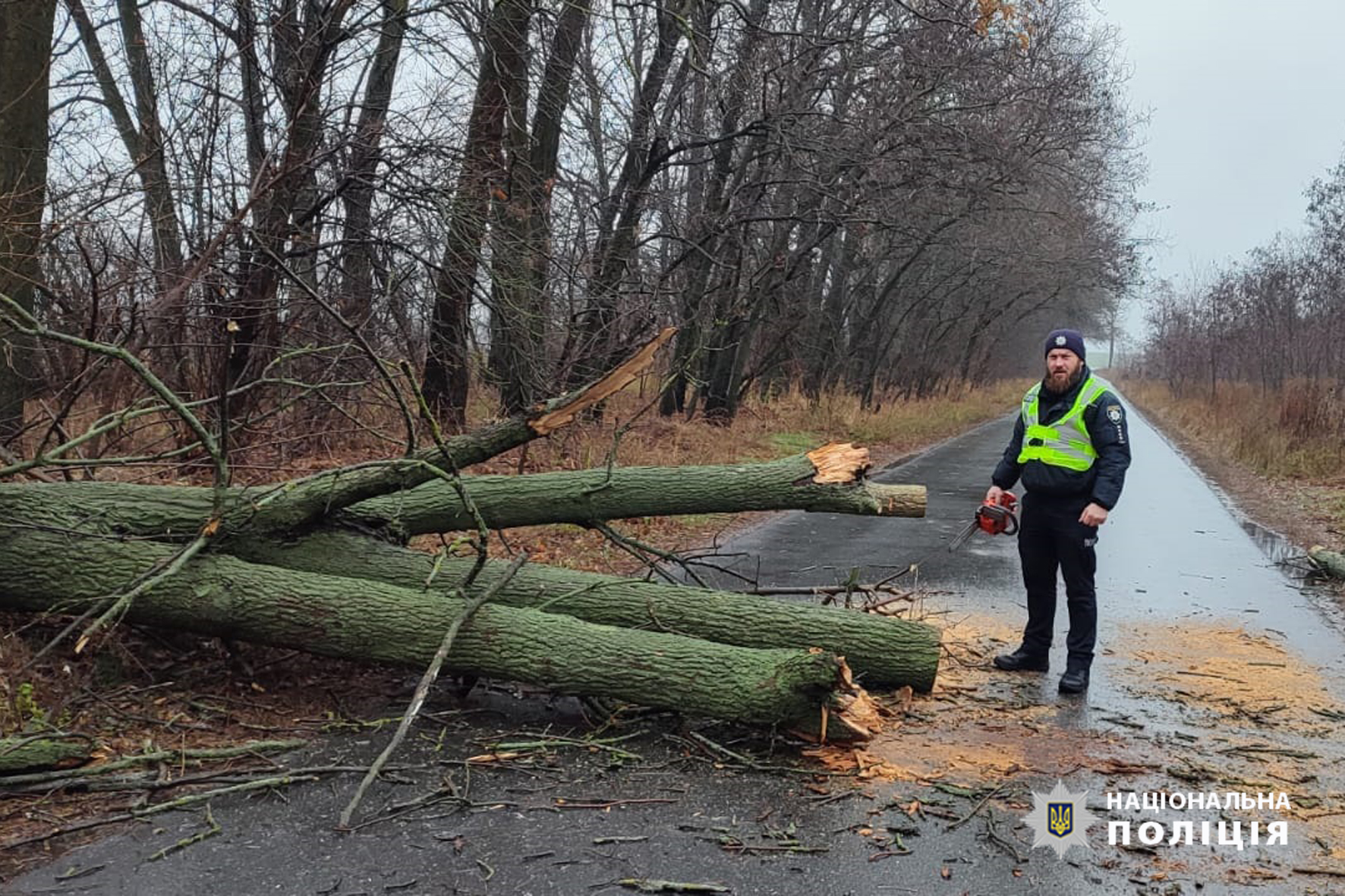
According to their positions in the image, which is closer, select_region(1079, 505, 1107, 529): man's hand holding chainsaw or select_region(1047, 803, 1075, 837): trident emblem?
select_region(1047, 803, 1075, 837): trident emblem

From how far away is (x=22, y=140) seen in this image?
7.66 meters

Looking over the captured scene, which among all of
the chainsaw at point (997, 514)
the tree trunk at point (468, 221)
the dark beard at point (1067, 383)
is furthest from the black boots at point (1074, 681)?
the tree trunk at point (468, 221)

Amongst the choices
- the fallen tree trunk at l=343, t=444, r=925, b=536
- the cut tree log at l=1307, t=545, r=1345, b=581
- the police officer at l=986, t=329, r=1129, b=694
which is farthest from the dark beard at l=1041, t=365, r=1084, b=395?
the cut tree log at l=1307, t=545, r=1345, b=581

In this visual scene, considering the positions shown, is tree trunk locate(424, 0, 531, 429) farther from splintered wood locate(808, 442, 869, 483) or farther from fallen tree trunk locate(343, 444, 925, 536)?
splintered wood locate(808, 442, 869, 483)

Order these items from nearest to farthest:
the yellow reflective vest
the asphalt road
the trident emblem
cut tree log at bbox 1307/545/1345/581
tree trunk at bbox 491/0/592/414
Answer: the asphalt road
the trident emblem
the yellow reflective vest
cut tree log at bbox 1307/545/1345/581
tree trunk at bbox 491/0/592/414

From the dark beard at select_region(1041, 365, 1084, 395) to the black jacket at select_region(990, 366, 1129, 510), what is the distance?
0.01m

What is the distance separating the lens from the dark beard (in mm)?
5504

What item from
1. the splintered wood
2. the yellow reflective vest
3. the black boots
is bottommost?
the black boots

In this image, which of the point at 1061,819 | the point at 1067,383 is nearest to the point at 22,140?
the point at 1067,383

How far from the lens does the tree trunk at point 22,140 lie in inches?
286

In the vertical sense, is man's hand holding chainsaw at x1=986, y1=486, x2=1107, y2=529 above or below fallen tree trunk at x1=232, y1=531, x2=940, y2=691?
above

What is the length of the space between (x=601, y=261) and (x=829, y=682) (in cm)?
975

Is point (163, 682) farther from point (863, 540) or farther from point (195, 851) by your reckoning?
point (863, 540)

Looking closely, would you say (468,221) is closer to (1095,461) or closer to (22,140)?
(22,140)
